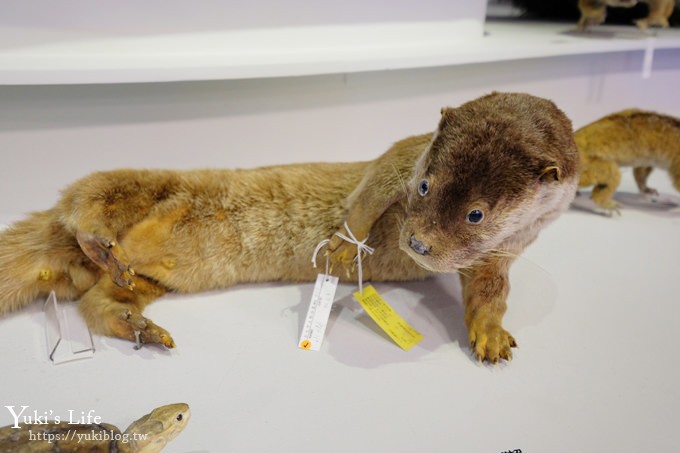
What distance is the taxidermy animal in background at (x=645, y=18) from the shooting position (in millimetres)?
3580

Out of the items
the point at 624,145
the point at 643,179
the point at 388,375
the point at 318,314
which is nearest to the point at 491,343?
the point at 388,375

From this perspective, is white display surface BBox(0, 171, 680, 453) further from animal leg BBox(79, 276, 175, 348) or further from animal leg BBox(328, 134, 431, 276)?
animal leg BBox(328, 134, 431, 276)

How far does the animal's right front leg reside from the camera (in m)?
1.82

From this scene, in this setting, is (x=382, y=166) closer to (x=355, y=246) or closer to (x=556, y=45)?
(x=355, y=246)

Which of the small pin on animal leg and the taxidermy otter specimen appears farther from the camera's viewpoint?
the small pin on animal leg

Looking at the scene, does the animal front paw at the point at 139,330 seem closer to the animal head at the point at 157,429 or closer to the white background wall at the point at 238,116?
the animal head at the point at 157,429

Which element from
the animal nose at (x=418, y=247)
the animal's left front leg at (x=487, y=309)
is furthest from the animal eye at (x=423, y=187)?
the animal's left front leg at (x=487, y=309)

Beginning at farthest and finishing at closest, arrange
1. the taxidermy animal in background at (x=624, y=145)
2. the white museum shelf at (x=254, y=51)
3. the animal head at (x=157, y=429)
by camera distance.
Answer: the taxidermy animal in background at (x=624, y=145), the white museum shelf at (x=254, y=51), the animal head at (x=157, y=429)

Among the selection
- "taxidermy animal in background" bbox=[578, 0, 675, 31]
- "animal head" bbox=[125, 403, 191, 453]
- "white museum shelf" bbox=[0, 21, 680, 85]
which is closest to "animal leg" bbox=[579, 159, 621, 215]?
"white museum shelf" bbox=[0, 21, 680, 85]

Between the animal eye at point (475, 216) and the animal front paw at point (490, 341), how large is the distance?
49 centimetres

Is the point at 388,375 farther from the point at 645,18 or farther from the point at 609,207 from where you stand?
the point at 645,18

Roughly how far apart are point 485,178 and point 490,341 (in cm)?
61

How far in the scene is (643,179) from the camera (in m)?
3.35

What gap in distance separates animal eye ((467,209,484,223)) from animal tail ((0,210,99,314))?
1.38 m
